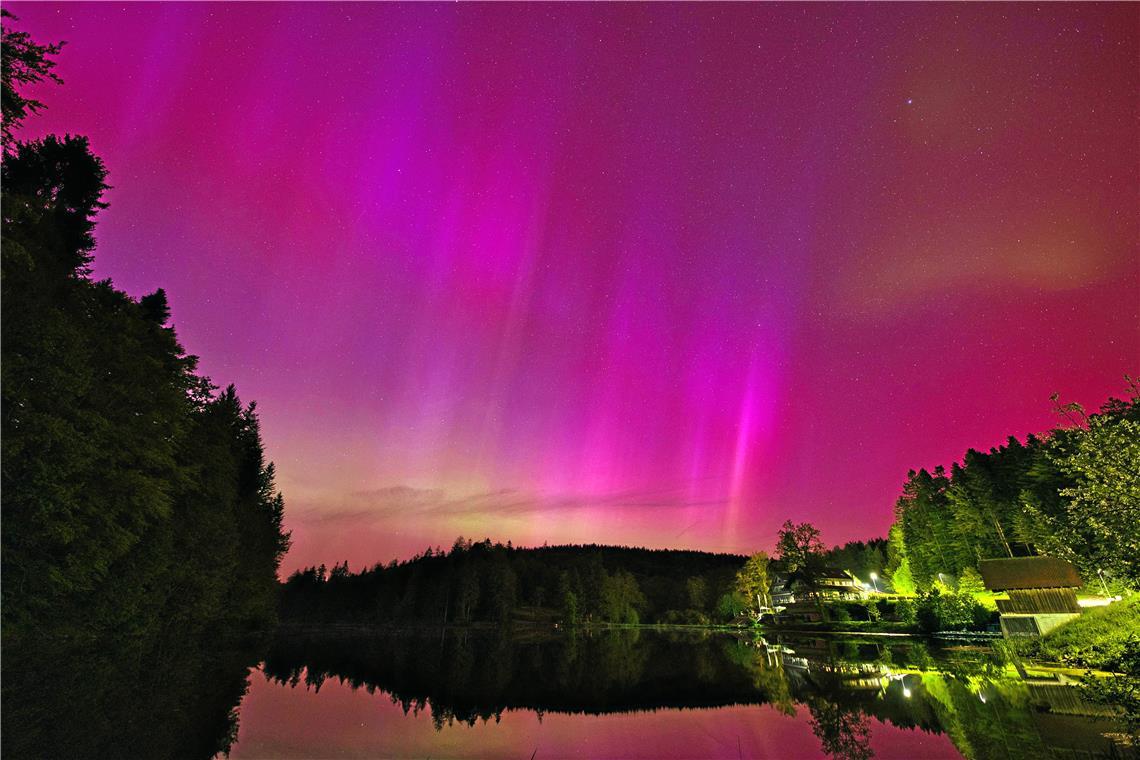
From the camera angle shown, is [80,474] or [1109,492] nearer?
[1109,492]

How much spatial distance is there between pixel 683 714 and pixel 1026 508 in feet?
85.6

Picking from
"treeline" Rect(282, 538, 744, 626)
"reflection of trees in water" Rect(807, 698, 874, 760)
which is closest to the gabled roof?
"reflection of trees in water" Rect(807, 698, 874, 760)

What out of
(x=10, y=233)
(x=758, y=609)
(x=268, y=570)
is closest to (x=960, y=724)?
(x=10, y=233)

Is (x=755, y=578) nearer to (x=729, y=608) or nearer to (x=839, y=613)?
(x=839, y=613)

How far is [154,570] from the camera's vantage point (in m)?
30.3

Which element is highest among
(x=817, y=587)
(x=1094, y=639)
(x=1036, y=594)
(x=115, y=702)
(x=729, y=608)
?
(x=817, y=587)

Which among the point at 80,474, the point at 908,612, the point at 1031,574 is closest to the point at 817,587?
the point at 908,612

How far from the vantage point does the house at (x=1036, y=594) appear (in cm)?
4203

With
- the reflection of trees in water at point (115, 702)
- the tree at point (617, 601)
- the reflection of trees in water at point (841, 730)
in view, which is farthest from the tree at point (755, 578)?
the reflection of trees in water at point (115, 702)

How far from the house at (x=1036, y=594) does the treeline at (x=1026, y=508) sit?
2488 mm

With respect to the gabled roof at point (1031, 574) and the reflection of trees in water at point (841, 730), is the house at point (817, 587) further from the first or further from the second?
the reflection of trees in water at point (841, 730)

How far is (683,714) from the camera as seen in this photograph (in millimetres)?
19062

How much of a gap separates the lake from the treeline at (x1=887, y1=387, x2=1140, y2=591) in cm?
736

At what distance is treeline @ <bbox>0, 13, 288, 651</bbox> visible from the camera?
803 inches
